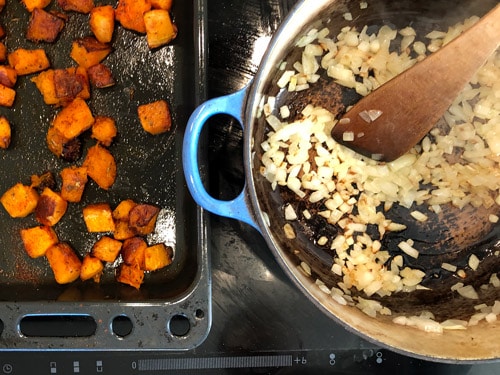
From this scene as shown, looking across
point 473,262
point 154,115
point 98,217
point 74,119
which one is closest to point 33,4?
point 74,119

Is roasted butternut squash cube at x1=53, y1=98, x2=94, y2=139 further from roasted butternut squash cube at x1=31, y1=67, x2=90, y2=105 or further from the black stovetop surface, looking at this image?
the black stovetop surface

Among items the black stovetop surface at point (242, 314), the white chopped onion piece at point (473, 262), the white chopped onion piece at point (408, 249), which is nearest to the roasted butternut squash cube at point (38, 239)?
the black stovetop surface at point (242, 314)

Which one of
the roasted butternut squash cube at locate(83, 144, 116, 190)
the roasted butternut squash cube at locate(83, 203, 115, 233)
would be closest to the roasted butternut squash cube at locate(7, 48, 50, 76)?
the roasted butternut squash cube at locate(83, 144, 116, 190)

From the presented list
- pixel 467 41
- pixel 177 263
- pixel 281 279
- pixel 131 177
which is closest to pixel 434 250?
pixel 281 279

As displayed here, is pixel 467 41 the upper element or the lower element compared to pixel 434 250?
upper

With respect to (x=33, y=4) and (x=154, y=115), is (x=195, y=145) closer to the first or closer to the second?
(x=154, y=115)

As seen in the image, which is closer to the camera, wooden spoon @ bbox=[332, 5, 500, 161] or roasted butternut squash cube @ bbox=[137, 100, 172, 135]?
wooden spoon @ bbox=[332, 5, 500, 161]

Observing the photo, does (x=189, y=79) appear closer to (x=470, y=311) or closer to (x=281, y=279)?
(x=281, y=279)
